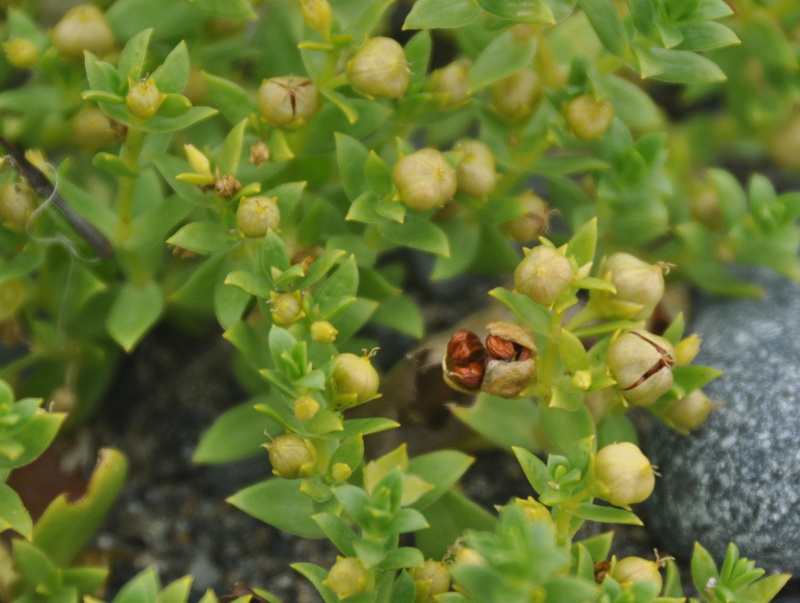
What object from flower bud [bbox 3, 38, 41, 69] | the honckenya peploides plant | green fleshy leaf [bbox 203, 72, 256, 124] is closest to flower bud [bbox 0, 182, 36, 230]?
the honckenya peploides plant

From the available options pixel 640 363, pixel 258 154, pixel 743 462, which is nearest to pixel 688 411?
pixel 743 462

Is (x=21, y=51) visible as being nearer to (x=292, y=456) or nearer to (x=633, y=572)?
(x=292, y=456)

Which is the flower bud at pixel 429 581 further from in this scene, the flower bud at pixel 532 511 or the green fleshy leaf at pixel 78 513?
the green fleshy leaf at pixel 78 513

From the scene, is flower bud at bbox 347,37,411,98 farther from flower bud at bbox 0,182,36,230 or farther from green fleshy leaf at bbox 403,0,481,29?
flower bud at bbox 0,182,36,230

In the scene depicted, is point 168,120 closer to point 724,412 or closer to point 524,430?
point 524,430

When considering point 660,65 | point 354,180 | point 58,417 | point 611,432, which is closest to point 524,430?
point 611,432

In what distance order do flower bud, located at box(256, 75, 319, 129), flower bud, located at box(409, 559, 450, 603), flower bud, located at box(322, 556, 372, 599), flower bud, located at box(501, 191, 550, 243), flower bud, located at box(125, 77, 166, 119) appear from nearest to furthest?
flower bud, located at box(322, 556, 372, 599) < flower bud, located at box(409, 559, 450, 603) < flower bud, located at box(125, 77, 166, 119) < flower bud, located at box(256, 75, 319, 129) < flower bud, located at box(501, 191, 550, 243)
